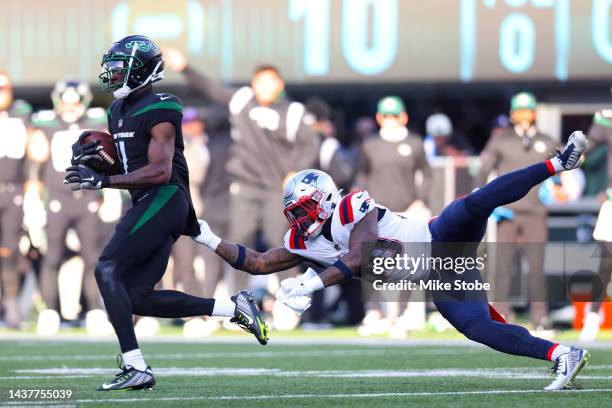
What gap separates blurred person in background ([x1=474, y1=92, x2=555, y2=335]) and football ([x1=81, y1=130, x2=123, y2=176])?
18.3 ft

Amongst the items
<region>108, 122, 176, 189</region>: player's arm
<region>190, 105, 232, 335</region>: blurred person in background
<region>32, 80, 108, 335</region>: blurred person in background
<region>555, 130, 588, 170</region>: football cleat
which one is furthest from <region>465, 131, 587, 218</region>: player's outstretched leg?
<region>190, 105, 232, 335</region>: blurred person in background

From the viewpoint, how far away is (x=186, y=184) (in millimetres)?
7617

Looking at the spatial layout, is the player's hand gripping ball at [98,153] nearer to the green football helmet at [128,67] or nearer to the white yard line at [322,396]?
the green football helmet at [128,67]

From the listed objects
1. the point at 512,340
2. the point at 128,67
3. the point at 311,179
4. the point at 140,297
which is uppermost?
the point at 128,67

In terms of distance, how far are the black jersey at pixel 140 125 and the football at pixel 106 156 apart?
29 millimetres

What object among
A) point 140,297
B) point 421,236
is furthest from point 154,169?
point 421,236

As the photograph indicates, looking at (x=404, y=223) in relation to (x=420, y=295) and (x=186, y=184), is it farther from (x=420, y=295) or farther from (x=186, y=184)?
(x=420, y=295)

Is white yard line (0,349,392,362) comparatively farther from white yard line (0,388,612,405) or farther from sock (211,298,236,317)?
white yard line (0,388,612,405)

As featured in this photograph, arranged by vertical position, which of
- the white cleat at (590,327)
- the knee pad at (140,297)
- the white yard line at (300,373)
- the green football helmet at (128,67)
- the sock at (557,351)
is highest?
the green football helmet at (128,67)

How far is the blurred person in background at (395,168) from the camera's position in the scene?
1291 centimetres

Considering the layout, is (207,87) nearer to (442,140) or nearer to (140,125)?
(442,140)

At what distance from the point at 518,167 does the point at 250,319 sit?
5.41 metres

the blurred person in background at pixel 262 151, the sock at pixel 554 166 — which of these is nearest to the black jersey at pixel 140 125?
the sock at pixel 554 166

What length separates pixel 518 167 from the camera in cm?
1249
